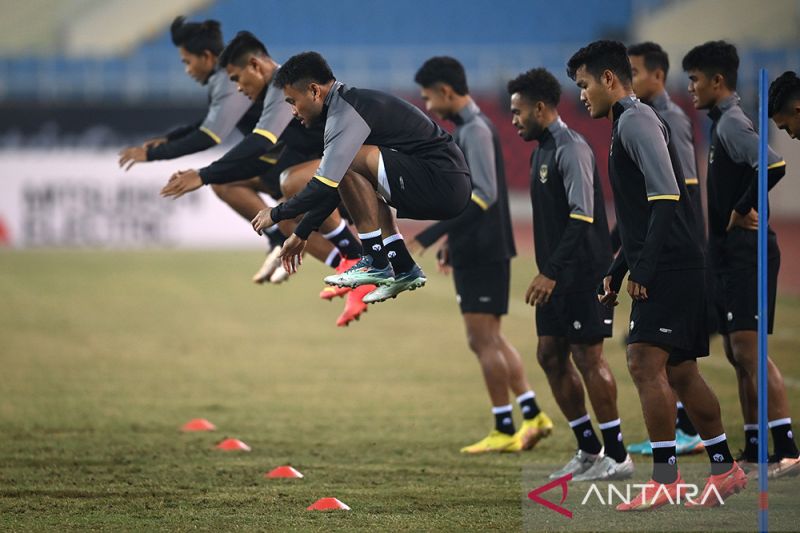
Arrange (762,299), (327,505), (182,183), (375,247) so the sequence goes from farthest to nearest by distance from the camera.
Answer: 1. (182,183)
2. (375,247)
3. (327,505)
4. (762,299)

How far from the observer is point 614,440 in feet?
25.5

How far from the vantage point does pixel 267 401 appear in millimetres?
11547

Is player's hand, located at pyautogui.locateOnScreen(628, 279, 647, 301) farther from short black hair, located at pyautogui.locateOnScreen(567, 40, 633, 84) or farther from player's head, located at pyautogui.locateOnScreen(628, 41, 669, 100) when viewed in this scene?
player's head, located at pyautogui.locateOnScreen(628, 41, 669, 100)

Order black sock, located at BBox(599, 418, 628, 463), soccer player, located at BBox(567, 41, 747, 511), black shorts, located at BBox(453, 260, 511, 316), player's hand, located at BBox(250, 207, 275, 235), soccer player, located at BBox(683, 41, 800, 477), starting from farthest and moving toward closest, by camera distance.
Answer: black shorts, located at BBox(453, 260, 511, 316) → black sock, located at BBox(599, 418, 628, 463) → soccer player, located at BBox(683, 41, 800, 477) → player's hand, located at BBox(250, 207, 275, 235) → soccer player, located at BBox(567, 41, 747, 511)

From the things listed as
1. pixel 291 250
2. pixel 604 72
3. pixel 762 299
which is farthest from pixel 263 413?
pixel 762 299

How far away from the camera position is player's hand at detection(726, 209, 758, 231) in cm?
760

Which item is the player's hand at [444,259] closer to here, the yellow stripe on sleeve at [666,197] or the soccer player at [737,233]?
the soccer player at [737,233]

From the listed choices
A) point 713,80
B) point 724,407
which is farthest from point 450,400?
point 713,80

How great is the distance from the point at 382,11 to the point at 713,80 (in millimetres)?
32969

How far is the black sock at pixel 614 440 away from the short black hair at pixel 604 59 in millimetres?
2235

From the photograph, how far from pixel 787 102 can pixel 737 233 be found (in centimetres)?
104

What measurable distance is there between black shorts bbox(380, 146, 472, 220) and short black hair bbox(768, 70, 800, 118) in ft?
5.94

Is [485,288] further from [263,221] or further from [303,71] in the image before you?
[303,71]

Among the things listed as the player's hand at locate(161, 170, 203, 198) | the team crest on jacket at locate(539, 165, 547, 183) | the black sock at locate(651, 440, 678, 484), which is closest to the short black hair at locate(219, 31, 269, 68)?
the player's hand at locate(161, 170, 203, 198)
